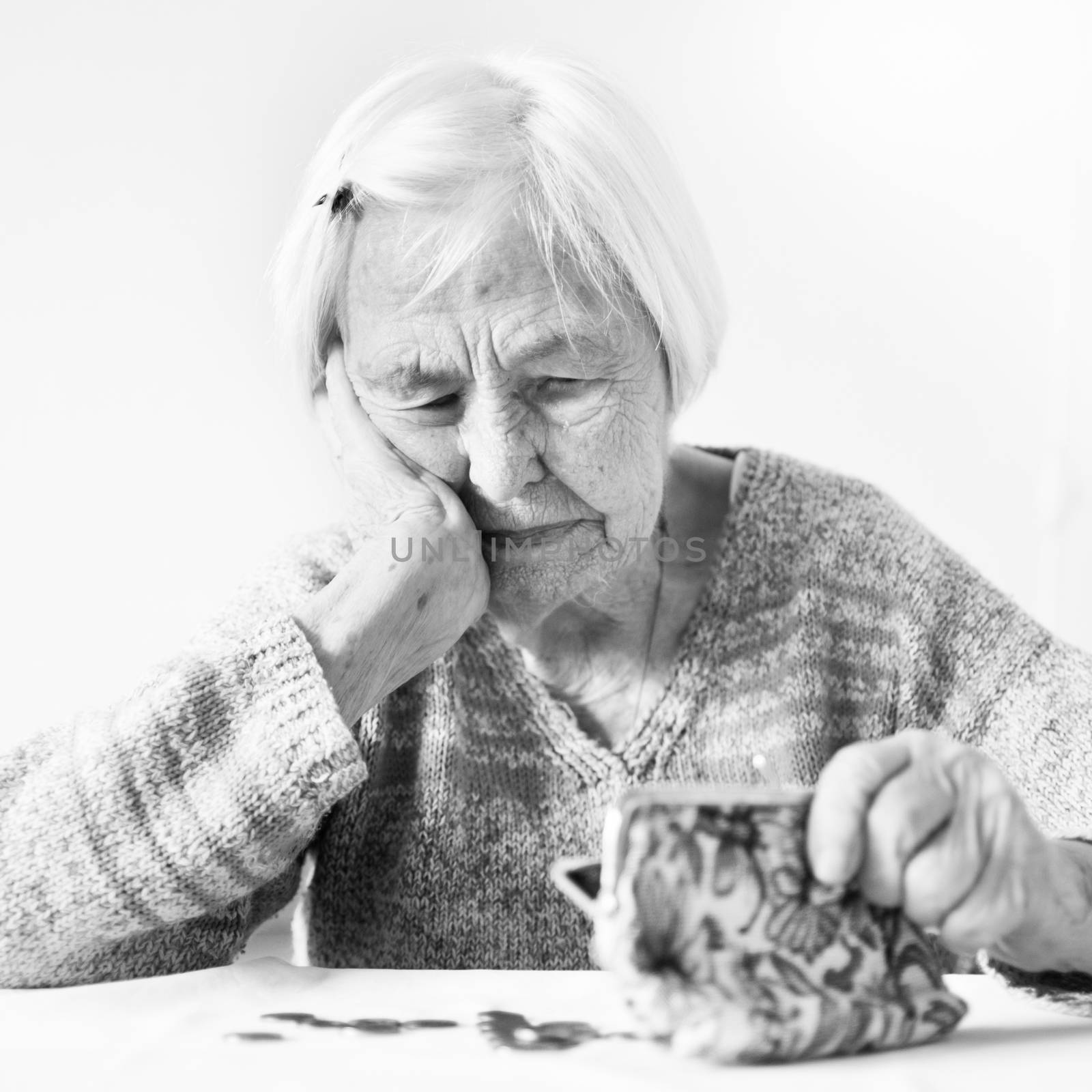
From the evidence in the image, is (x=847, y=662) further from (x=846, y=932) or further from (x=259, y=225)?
(x=259, y=225)

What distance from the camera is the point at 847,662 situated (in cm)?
131

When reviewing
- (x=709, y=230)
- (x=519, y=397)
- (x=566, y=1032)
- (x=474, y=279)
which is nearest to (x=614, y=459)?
(x=519, y=397)

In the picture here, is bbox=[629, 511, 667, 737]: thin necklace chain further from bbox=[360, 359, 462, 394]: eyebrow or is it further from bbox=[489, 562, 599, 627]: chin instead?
bbox=[360, 359, 462, 394]: eyebrow

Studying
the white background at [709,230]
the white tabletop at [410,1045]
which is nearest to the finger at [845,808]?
the white tabletop at [410,1045]

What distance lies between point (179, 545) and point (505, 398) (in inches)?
41.9

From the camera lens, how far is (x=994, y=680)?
1241 millimetres

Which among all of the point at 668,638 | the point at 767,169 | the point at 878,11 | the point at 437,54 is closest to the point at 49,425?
the point at 437,54

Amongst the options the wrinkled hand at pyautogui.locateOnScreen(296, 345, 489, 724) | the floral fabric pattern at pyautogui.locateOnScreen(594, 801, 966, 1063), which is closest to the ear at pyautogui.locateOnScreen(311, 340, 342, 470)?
the wrinkled hand at pyautogui.locateOnScreen(296, 345, 489, 724)

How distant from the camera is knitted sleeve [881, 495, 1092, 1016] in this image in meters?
1.13

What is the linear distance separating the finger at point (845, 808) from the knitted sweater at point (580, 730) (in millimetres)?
461

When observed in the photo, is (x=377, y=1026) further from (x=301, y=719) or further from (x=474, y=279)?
(x=474, y=279)

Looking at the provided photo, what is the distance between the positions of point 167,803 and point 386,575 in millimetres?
261

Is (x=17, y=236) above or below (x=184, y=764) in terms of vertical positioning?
above

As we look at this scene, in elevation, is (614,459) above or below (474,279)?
→ below
